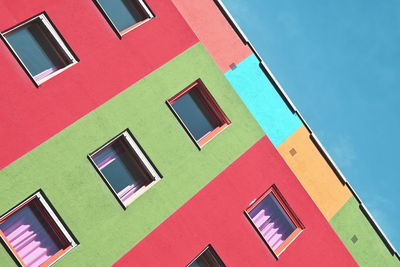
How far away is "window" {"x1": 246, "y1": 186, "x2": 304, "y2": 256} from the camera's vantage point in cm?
1619

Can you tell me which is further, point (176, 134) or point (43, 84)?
point (176, 134)

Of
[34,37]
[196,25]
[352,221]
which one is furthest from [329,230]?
[34,37]

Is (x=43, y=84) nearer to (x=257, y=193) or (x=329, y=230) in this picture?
(x=257, y=193)

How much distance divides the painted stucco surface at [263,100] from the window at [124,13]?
11.0 feet

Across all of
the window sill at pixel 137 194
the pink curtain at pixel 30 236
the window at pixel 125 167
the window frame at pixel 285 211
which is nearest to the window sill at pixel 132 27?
the window at pixel 125 167

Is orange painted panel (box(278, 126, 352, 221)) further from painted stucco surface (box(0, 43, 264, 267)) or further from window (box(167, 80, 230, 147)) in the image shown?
window (box(167, 80, 230, 147))

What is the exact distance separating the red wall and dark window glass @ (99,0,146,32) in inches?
15.6

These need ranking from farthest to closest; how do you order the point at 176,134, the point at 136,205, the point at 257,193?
the point at 257,193 → the point at 176,134 → the point at 136,205

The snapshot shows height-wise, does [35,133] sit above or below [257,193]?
above

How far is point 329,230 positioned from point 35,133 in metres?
10.3

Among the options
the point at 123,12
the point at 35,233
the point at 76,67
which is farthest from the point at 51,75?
the point at 35,233

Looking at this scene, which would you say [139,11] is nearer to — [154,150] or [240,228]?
[154,150]

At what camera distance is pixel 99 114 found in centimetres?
1397

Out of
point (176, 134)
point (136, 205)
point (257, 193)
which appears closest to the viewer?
point (136, 205)
